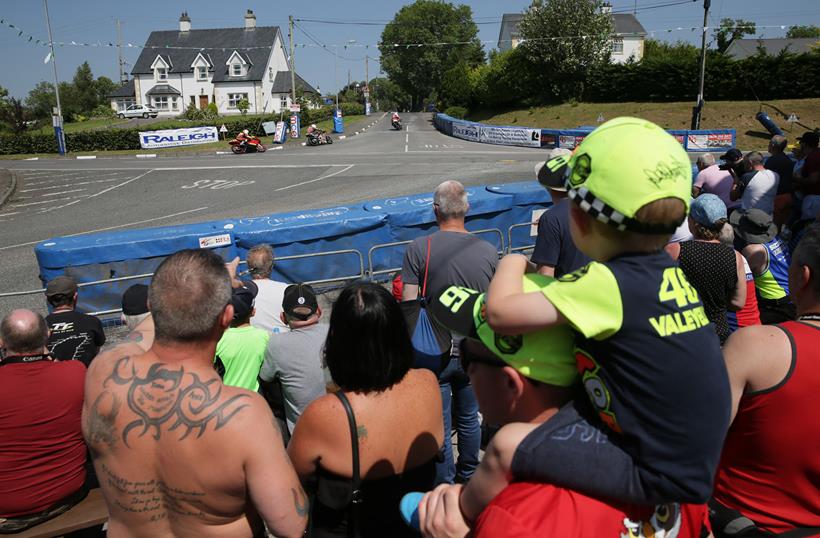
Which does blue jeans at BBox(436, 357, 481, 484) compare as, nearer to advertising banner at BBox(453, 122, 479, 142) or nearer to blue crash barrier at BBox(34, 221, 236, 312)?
blue crash barrier at BBox(34, 221, 236, 312)

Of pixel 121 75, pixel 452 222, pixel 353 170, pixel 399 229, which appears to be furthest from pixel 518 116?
pixel 121 75

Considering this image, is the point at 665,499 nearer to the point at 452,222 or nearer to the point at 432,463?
the point at 432,463

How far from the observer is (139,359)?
6.98ft

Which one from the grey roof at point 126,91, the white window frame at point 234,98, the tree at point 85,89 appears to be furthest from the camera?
the tree at point 85,89

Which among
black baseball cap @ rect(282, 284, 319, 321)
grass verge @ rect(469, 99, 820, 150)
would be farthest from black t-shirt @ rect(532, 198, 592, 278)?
grass verge @ rect(469, 99, 820, 150)

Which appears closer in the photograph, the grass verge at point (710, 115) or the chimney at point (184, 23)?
the grass verge at point (710, 115)

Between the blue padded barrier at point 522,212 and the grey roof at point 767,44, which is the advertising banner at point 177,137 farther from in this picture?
the grey roof at point 767,44

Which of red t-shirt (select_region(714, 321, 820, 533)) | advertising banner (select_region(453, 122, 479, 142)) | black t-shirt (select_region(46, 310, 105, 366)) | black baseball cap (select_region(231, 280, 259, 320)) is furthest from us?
advertising banner (select_region(453, 122, 479, 142))

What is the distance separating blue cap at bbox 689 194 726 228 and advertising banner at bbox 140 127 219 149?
1742 inches

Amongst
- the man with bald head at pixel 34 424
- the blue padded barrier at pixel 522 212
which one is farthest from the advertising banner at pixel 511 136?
the man with bald head at pixel 34 424

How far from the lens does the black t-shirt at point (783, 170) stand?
7.80m

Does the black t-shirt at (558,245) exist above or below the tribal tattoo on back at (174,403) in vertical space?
above

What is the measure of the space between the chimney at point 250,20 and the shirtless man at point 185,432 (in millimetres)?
85833

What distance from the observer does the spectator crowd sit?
1361 mm
